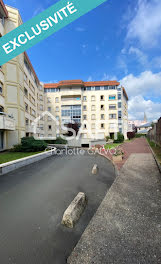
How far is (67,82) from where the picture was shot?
2947 centimetres

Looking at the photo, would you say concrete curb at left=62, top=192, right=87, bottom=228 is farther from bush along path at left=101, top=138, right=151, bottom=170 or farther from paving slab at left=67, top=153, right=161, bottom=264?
bush along path at left=101, top=138, right=151, bottom=170

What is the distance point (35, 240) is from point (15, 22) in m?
21.6

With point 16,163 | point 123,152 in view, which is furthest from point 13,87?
point 123,152

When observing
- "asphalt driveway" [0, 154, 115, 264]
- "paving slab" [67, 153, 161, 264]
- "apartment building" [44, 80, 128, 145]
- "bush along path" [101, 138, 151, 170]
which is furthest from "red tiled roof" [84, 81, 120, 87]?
"paving slab" [67, 153, 161, 264]

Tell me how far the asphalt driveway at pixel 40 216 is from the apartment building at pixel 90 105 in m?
25.0

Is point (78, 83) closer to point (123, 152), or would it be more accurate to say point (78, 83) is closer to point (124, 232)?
point (123, 152)

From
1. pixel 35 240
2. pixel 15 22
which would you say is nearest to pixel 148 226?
pixel 35 240

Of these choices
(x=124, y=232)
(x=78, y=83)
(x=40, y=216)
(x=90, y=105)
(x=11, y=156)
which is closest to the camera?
(x=124, y=232)

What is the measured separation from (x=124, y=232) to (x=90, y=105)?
29.9 metres

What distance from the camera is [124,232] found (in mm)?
2279

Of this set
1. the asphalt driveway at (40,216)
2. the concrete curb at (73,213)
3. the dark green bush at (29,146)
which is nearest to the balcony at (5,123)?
the dark green bush at (29,146)

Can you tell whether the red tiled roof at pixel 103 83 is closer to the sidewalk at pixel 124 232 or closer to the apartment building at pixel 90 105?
the apartment building at pixel 90 105

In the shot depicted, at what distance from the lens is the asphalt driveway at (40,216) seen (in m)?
1.95

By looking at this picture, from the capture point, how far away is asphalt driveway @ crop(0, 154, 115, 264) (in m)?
1.95
